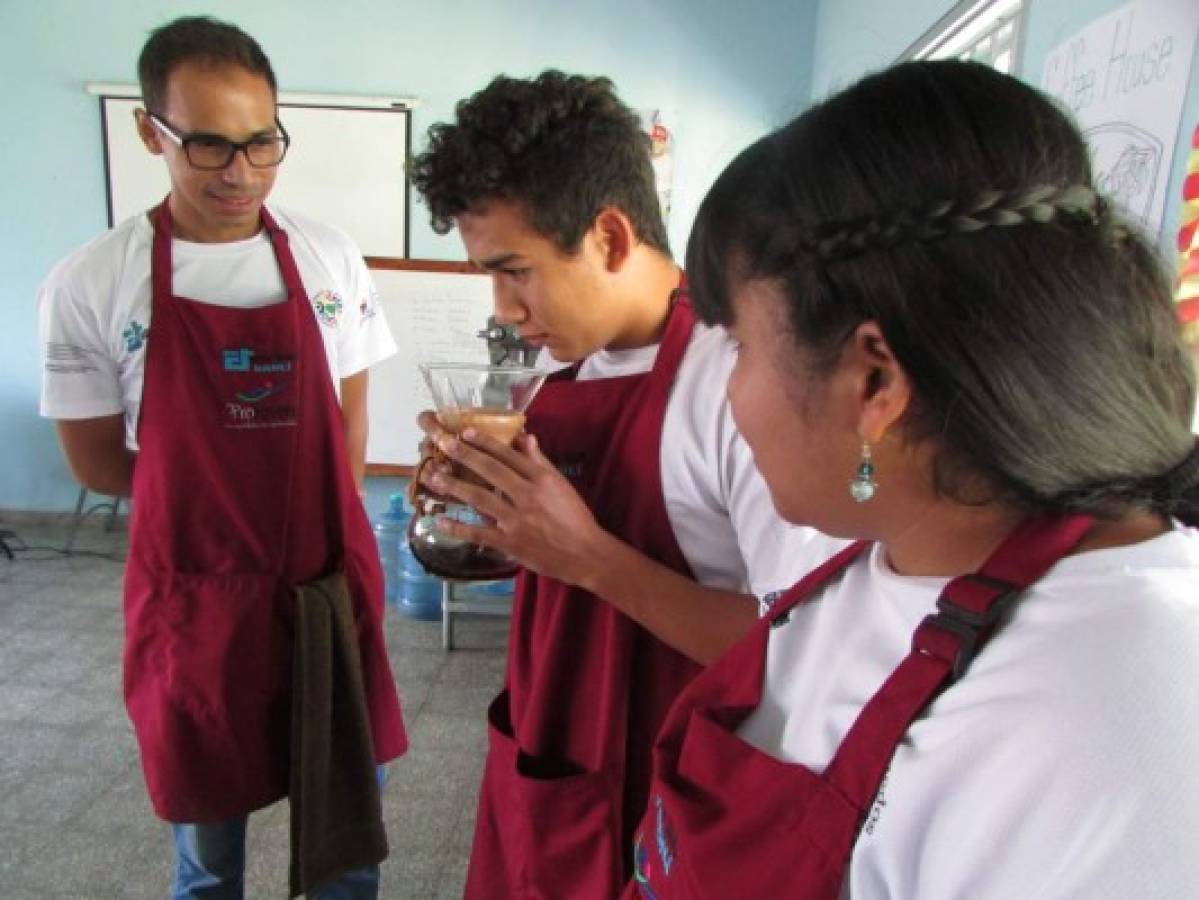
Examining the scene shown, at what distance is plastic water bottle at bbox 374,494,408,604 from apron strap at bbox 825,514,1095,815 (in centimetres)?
338

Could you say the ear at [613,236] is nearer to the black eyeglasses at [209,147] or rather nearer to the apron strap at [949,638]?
the apron strap at [949,638]

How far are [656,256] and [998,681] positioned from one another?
751mm

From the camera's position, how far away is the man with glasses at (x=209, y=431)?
4.41ft

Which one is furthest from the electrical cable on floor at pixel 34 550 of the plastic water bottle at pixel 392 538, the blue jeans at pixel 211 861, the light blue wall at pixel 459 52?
the blue jeans at pixel 211 861

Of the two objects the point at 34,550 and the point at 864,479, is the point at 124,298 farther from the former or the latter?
the point at 34,550

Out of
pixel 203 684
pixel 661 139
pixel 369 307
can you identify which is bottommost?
pixel 203 684

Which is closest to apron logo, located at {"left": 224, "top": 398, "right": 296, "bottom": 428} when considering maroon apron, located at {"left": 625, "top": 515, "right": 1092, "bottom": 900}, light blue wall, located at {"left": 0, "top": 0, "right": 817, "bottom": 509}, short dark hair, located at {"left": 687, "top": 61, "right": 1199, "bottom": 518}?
maroon apron, located at {"left": 625, "top": 515, "right": 1092, "bottom": 900}

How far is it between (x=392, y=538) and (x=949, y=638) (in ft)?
11.7

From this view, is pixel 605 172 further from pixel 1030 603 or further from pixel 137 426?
pixel 137 426

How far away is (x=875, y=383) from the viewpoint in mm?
516

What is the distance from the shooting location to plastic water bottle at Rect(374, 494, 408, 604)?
3750 mm

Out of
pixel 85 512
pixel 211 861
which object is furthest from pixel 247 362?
pixel 85 512

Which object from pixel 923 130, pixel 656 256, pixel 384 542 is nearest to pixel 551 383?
pixel 656 256

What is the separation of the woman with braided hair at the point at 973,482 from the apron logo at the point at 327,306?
44.1 inches
